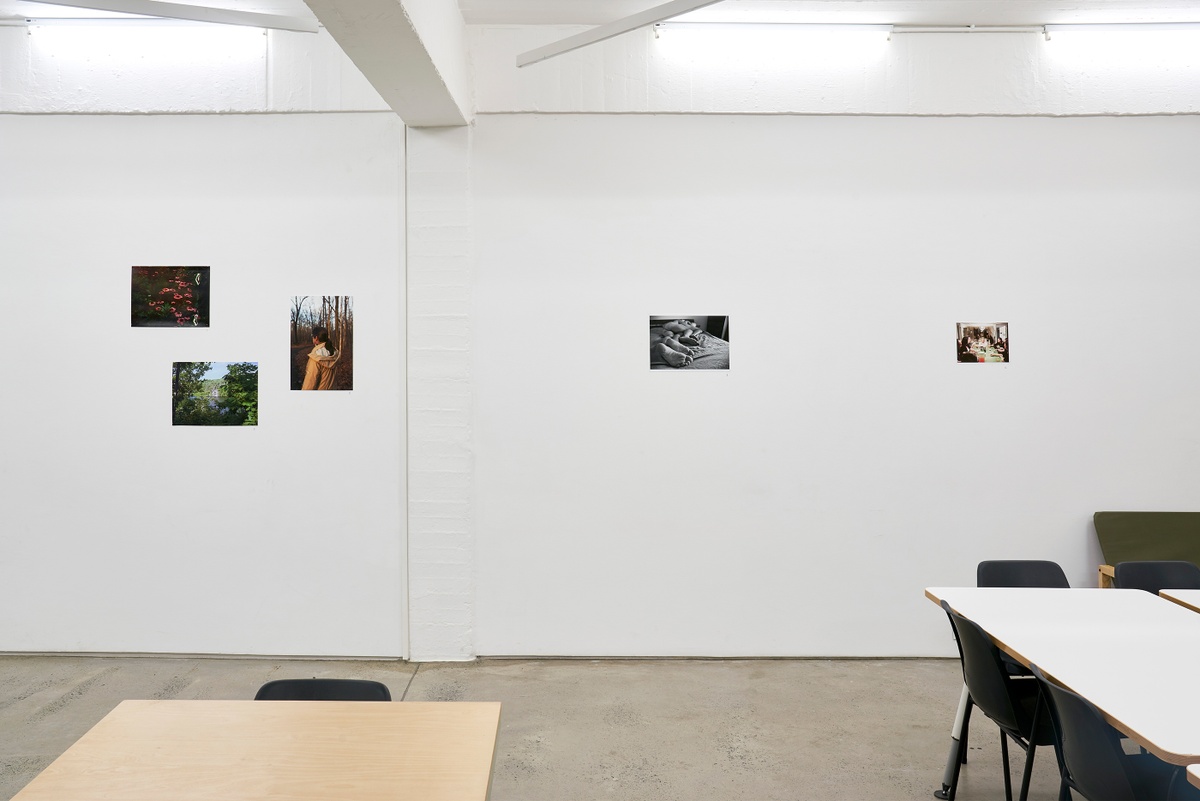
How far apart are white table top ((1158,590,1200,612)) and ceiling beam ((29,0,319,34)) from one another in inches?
179

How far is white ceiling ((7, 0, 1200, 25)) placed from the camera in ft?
15.0

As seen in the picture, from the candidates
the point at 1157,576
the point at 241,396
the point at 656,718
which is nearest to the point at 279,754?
the point at 656,718

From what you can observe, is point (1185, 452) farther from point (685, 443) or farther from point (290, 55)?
point (290, 55)

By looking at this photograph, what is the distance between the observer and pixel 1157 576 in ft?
12.5

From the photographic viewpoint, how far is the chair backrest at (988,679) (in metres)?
2.74

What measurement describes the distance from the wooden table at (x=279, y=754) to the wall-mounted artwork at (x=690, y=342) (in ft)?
9.57

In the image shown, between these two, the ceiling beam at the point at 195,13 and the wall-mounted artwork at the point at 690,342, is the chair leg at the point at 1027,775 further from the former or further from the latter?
the ceiling beam at the point at 195,13

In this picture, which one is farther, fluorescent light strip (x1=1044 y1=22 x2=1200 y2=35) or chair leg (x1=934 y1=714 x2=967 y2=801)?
fluorescent light strip (x1=1044 y1=22 x2=1200 y2=35)

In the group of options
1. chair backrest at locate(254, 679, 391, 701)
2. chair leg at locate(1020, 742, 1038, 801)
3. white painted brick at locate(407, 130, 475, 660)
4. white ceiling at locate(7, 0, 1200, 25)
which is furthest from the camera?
white painted brick at locate(407, 130, 475, 660)

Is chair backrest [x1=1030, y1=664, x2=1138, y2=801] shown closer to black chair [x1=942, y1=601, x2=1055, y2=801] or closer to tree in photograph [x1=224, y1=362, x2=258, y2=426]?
black chair [x1=942, y1=601, x2=1055, y2=801]

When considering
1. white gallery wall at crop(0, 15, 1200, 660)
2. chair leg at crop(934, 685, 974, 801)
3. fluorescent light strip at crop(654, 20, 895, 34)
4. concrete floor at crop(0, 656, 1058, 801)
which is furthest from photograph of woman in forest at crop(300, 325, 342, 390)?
chair leg at crop(934, 685, 974, 801)

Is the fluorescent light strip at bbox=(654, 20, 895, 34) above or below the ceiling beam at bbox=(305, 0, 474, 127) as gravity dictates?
above

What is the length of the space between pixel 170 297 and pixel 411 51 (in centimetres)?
240

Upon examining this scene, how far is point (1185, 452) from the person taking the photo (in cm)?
480
